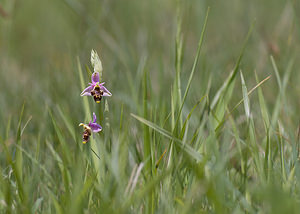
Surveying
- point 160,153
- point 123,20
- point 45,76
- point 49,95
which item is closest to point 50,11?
point 123,20

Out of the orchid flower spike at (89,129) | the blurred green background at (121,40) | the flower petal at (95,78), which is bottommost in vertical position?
the orchid flower spike at (89,129)

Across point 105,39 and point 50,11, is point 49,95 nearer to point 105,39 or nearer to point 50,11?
point 105,39

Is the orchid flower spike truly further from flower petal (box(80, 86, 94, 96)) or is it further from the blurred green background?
the blurred green background

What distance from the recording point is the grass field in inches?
43.2

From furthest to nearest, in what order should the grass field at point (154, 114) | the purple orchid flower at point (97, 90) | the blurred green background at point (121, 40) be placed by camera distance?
the blurred green background at point (121, 40), the purple orchid flower at point (97, 90), the grass field at point (154, 114)

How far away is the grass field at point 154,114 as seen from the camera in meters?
1.10

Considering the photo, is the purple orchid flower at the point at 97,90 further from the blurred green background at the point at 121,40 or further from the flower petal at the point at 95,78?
the blurred green background at the point at 121,40

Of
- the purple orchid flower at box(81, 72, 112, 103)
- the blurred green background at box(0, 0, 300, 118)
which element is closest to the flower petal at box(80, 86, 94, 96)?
the purple orchid flower at box(81, 72, 112, 103)

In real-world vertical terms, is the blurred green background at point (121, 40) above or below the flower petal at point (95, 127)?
above

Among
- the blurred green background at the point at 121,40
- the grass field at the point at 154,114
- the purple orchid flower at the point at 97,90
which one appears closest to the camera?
the grass field at the point at 154,114

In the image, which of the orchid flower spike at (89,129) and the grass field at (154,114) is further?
the orchid flower spike at (89,129)

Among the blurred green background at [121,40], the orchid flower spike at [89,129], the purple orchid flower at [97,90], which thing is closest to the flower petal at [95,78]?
the purple orchid flower at [97,90]

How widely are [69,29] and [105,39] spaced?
2060 mm

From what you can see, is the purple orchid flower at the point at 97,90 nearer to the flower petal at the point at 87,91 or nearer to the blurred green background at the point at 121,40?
the flower petal at the point at 87,91
